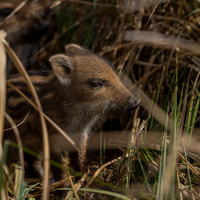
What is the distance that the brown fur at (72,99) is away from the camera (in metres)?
3.09

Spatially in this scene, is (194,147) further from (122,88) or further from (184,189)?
(122,88)

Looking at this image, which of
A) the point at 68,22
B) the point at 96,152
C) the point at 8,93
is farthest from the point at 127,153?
the point at 68,22

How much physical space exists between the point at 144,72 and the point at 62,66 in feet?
4.94

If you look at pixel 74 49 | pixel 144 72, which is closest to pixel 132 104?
pixel 74 49

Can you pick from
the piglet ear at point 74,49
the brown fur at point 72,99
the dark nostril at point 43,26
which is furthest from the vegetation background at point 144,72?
the piglet ear at point 74,49

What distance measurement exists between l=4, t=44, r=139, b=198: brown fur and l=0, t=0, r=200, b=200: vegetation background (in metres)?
0.30

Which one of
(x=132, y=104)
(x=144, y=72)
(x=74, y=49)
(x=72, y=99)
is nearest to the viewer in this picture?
(x=132, y=104)

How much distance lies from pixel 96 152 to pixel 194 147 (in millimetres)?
1632

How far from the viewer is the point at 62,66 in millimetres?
3197

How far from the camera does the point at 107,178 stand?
313 centimetres

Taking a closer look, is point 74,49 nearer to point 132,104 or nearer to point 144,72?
point 132,104

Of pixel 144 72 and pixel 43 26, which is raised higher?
pixel 43 26

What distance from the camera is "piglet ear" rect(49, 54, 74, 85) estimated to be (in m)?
3.12

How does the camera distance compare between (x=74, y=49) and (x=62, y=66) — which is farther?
(x=74, y=49)
